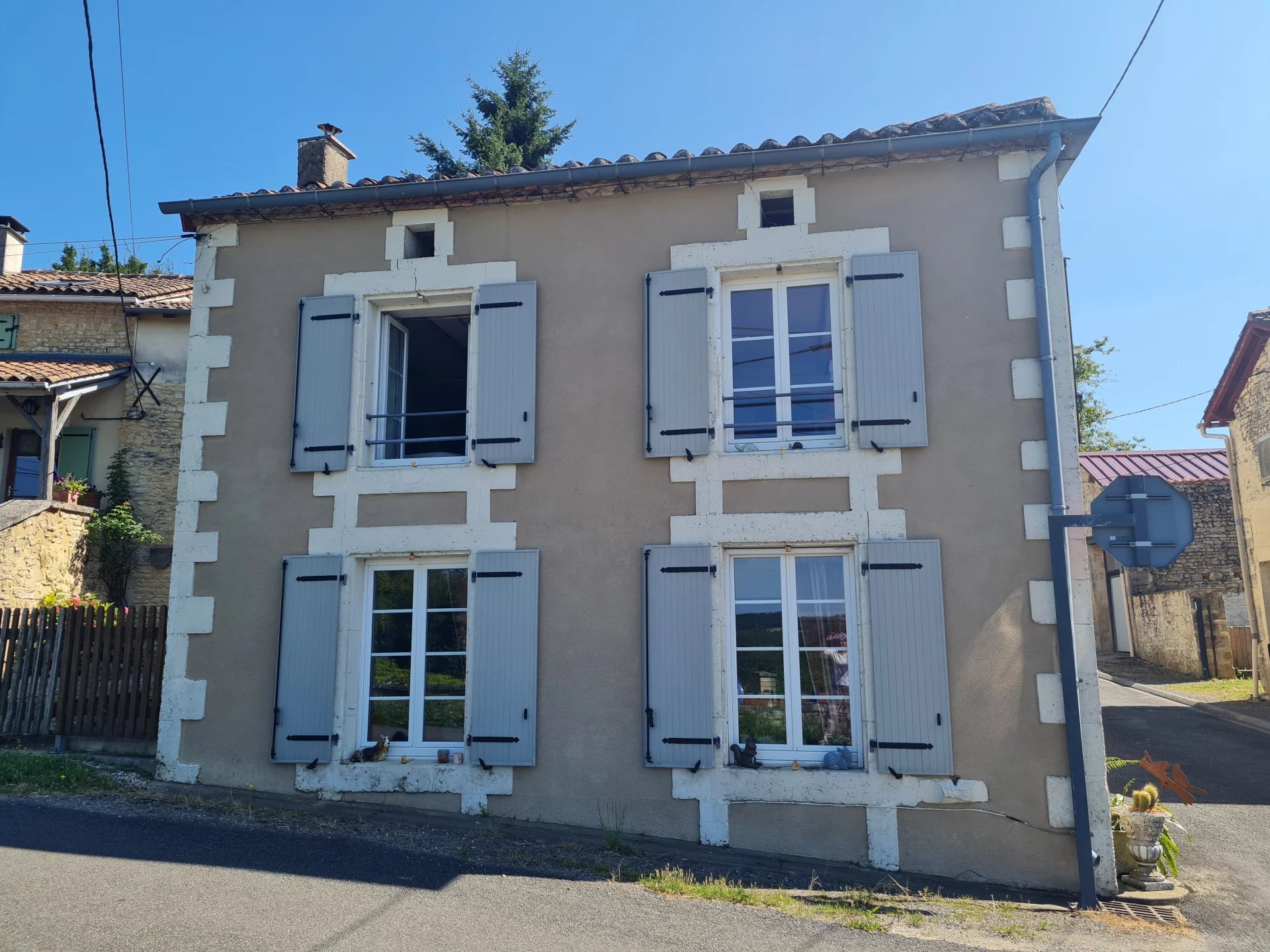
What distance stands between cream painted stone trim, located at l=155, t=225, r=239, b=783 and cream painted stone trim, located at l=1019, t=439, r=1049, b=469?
5.95m

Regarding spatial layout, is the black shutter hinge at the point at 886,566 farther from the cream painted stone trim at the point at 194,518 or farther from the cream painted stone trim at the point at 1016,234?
the cream painted stone trim at the point at 194,518

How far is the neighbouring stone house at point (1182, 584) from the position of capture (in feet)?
53.5

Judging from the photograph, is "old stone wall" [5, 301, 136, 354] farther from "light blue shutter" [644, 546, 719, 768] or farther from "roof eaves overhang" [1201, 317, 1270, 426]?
"roof eaves overhang" [1201, 317, 1270, 426]

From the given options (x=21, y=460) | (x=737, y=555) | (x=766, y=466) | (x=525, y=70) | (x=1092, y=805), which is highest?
(x=525, y=70)

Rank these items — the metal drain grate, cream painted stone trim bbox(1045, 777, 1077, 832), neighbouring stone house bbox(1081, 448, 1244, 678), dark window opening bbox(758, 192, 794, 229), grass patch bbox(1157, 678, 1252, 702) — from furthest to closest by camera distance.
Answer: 1. neighbouring stone house bbox(1081, 448, 1244, 678)
2. grass patch bbox(1157, 678, 1252, 702)
3. dark window opening bbox(758, 192, 794, 229)
4. cream painted stone trim bbox(1045, 777, 1077, 832)
5. the metal drain grate

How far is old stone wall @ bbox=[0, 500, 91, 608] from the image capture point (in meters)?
11.5

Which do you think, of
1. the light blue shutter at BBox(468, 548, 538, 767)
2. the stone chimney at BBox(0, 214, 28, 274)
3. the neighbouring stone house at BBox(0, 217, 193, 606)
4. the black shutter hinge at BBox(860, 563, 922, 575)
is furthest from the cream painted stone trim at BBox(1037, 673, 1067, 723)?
the stone chimney at BBox(0, 214, 28, 274)

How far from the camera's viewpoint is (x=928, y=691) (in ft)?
20.6

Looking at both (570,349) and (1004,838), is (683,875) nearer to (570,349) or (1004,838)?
(1004,838)

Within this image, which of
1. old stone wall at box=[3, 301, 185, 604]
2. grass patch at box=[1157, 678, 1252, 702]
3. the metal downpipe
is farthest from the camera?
grass patch at box=[1157, 678, 1252, 702]

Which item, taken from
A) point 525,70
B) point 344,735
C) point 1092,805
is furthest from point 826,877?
point 525,70

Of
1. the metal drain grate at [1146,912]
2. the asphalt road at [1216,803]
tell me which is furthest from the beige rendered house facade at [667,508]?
the asphalt road at [1216,803]

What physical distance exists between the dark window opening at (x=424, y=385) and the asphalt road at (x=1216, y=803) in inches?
230

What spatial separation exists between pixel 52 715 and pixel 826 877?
6444mm
